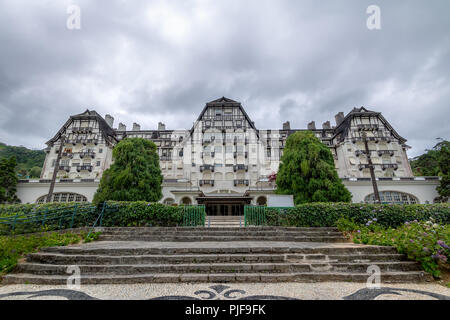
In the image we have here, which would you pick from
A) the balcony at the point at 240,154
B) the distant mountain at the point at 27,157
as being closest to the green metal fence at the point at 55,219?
the balcony at the point at 240,154

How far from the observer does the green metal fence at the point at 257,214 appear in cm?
1108

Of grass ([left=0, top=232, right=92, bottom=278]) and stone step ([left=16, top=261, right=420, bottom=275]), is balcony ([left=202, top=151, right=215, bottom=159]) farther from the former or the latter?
stone step ([left=16, top=261, right=420, bottom=275])

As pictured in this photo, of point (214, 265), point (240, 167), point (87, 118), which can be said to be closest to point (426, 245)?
point (214, 265)

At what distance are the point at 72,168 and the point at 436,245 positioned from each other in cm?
4105

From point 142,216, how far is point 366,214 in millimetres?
11404

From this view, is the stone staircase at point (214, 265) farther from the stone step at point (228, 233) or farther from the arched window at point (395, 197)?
the arched window at point (395, 197)

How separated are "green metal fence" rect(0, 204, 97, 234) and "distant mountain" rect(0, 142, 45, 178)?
4492cm

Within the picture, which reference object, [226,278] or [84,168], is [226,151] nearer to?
[84,168]

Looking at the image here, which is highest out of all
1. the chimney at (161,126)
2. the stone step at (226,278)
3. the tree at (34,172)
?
the chimney at (161,126)

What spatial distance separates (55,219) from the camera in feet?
31.4

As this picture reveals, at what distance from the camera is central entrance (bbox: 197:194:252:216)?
929 inches

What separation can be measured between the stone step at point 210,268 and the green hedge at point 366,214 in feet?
15.5

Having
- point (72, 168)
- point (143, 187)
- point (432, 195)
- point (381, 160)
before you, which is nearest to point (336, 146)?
point (381, 160)
